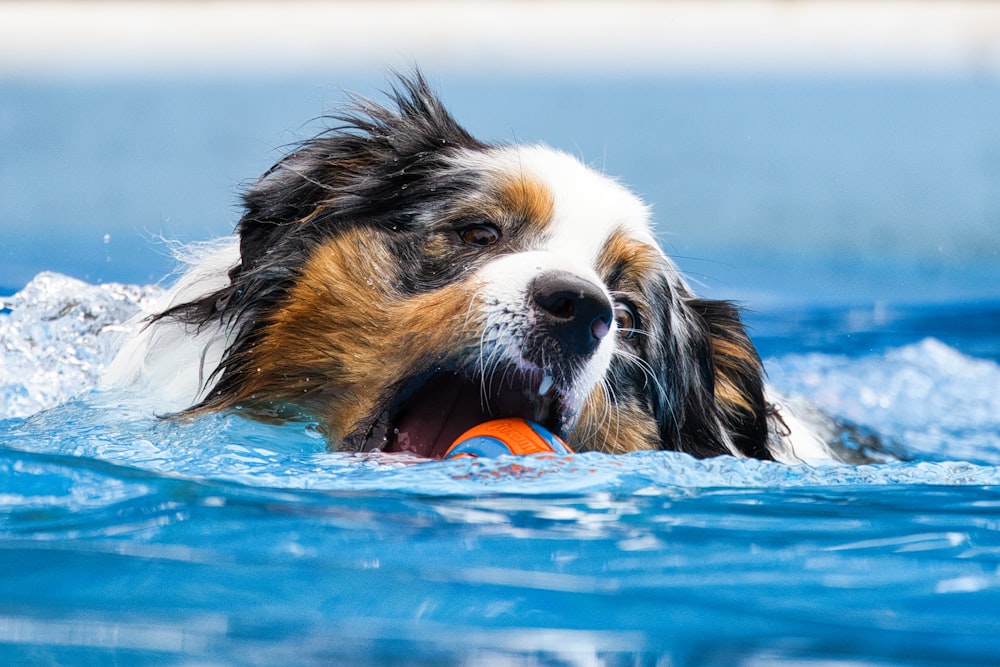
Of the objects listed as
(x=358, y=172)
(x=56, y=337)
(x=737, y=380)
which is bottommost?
(x=56, y=337)

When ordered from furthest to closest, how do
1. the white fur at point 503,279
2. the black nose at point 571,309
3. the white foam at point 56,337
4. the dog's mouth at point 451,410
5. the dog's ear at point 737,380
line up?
the white foam at point 56,337, the dog's ear at point 737,380, the dog's mouth at point 451,410, the white fur at point 503,279, the black nose at point 571,309

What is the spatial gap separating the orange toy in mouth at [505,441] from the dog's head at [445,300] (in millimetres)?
95

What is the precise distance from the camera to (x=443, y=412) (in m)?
3.47

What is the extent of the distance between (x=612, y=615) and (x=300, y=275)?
1673 millimetres

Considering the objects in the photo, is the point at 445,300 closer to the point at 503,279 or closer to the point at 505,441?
the point at 503,279

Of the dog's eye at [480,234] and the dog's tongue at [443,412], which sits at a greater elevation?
the dog's eye at [480,234]

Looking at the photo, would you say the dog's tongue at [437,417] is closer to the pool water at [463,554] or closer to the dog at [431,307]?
the dog at [431,307]

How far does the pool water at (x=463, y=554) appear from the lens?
2.10m

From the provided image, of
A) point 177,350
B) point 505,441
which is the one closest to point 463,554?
point 505,441

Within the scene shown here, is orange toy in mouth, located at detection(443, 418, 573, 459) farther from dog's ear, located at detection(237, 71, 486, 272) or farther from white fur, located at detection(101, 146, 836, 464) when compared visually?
dog's ear, located at detection(237, 71, 486, 272)

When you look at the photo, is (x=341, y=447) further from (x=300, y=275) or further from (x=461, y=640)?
(x=461, y=640)

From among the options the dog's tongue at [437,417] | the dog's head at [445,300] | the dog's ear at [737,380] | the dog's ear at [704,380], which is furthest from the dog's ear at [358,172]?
the dog's ear at [737,380]

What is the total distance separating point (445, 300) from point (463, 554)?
3.12 ft

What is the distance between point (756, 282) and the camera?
30.7 ft
